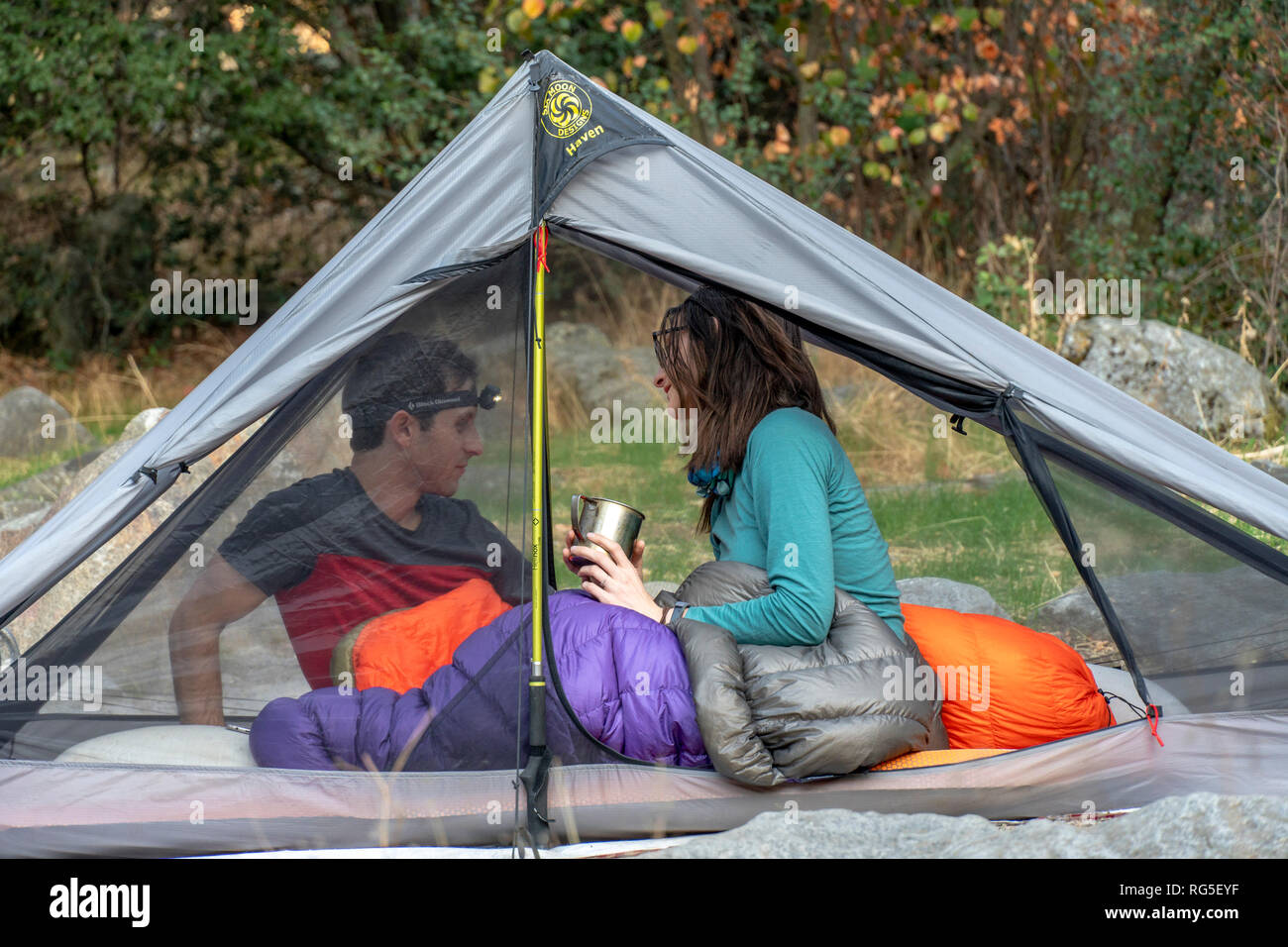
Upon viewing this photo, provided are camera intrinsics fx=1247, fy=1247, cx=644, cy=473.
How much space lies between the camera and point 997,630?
2906mm

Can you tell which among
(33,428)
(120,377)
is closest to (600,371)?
(33,428)

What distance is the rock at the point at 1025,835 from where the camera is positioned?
7.32 ft

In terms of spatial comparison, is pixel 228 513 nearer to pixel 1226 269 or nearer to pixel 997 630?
pixel 997 630

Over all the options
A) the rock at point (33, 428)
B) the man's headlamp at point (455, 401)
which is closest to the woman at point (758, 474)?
the man's headlamp at point (455, 401)

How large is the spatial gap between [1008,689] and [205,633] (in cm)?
174

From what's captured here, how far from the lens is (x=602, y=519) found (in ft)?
8.91

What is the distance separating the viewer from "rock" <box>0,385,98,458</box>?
25.7 ft

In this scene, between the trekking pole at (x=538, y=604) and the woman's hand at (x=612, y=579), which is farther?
the woman's hand at (x=612, y=579)

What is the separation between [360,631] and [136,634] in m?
0.46

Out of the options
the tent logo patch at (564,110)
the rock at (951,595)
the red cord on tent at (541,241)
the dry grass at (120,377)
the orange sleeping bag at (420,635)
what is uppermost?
the dry grass at (120,377)

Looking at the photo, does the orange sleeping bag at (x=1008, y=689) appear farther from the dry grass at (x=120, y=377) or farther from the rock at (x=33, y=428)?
the dry grass at (x=120, y=377)

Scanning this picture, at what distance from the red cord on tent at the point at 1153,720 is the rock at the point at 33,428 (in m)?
6.87

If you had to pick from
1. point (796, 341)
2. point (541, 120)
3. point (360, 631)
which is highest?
point (541, 120)
